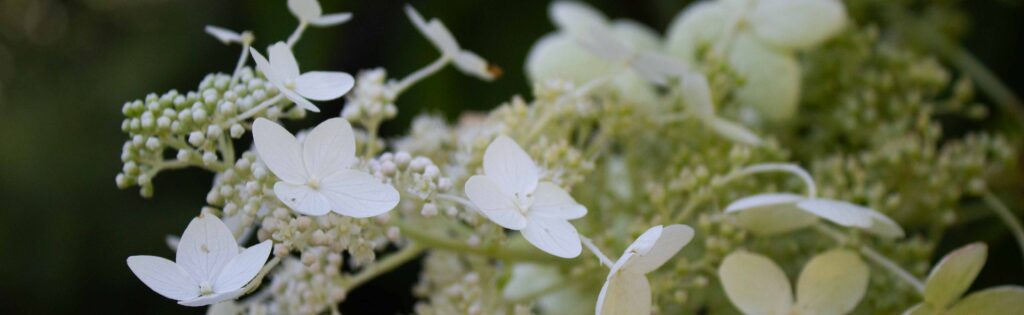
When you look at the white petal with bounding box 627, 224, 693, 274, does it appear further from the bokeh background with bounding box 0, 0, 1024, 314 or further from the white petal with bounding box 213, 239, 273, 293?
the bokeh background with bounding box 0, 0, 1024, 314

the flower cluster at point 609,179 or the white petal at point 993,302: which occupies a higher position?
the flower cluster at point 609,179

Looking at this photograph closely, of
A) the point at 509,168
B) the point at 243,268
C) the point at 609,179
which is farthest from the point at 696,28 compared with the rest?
the point at 243,268

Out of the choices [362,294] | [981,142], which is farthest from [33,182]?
[981,142]

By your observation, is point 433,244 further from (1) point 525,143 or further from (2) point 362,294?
(2) point 362,294

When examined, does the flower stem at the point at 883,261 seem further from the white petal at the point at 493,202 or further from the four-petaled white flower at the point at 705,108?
the white petal at the point at 493,202

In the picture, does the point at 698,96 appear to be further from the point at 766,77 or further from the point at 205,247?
the point at 205,247

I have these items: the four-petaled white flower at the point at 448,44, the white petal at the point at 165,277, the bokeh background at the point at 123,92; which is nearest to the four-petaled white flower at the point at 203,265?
the white petal at the point at 165,277
